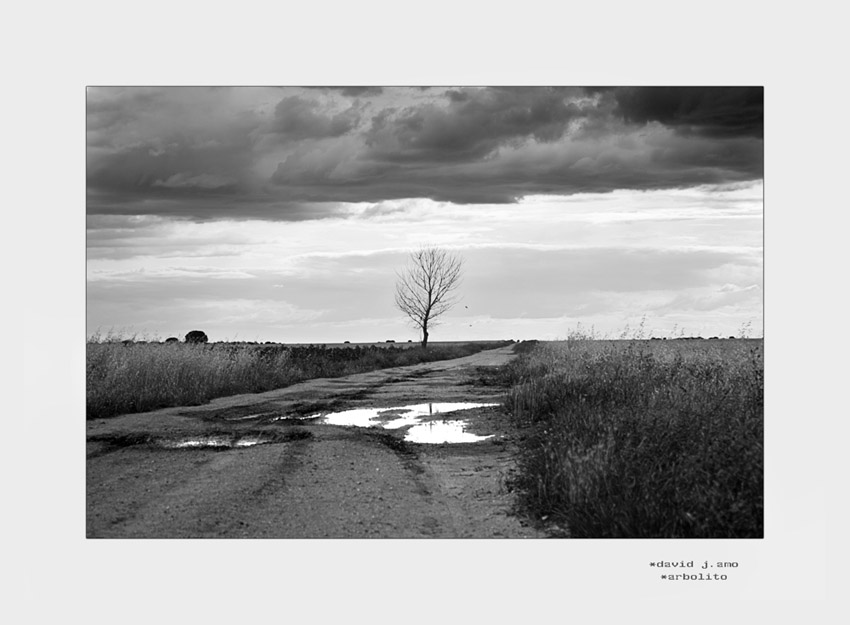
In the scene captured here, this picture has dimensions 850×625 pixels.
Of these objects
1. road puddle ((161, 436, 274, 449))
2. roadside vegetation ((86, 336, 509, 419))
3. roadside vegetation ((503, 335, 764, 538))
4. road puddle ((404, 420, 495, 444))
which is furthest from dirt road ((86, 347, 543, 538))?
roadside vegetation ((86, 336, 509, 419))

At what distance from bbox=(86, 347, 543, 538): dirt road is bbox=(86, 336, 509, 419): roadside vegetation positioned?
0.76 metres

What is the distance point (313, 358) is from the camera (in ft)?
88.2

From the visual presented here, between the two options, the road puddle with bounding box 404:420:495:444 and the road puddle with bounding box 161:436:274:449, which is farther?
the road puddle with bounding box 404:420:495:444

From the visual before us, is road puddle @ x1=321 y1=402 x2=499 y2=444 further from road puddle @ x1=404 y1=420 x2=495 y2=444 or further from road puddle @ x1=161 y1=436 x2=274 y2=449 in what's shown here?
road puddle @ x1=161 y1=436 x2=274 y2=449

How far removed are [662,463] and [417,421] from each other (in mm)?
6203

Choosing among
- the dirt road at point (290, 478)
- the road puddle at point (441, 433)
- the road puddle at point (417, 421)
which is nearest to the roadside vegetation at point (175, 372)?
the dirt road at point (290, 478)

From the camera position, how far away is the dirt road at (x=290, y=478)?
6.51 meters

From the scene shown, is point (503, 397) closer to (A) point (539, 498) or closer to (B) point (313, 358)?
(A) point (539, 498)

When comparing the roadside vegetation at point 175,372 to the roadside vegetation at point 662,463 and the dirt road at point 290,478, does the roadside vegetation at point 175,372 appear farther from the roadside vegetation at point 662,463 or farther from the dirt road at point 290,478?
the roadside vegetation at point 662,463

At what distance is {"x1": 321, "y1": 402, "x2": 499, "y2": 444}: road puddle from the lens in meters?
10.7

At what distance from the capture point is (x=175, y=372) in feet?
50.7

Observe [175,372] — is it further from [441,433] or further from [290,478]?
[290,478]
